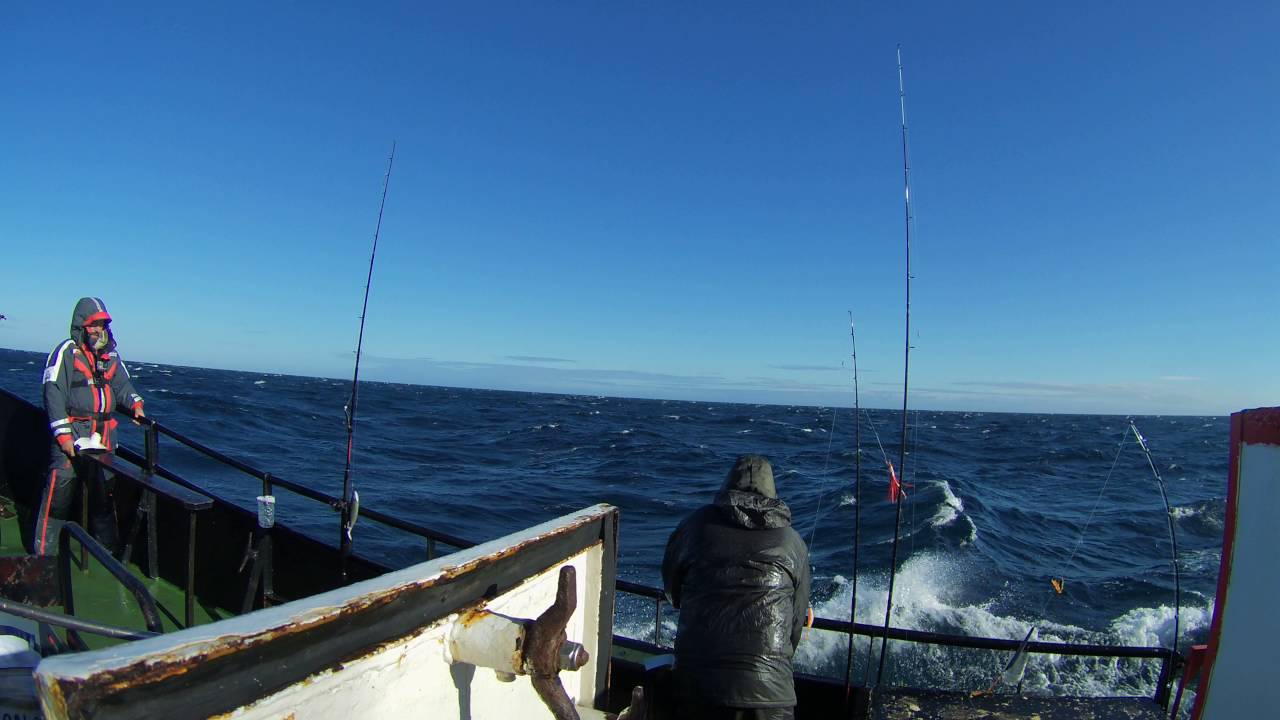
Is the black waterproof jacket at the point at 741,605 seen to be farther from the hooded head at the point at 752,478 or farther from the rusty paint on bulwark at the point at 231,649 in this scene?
the rusty paint on bulwark at the point at 231,649

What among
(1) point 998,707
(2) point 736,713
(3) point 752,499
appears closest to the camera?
(2) point 736,713

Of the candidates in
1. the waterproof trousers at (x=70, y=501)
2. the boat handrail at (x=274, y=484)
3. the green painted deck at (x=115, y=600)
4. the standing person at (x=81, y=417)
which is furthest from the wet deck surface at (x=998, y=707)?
the waterproof trousers at (x=70, y=501)

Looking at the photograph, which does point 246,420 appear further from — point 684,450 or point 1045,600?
point 1045,600

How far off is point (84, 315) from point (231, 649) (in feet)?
17.5

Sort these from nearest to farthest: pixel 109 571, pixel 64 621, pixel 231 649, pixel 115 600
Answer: pixel 231 649 < pixel 64 621 < pixel 109 571 < pixel 115 600

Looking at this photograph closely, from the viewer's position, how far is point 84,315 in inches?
199

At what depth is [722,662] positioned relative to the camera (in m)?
2.87

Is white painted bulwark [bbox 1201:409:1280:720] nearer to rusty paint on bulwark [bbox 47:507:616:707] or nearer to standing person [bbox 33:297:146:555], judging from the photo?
rusty paint on bulwark [bbox 47:507:616:707]

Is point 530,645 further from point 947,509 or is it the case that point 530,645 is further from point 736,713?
point 947,509

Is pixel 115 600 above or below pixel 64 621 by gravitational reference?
below

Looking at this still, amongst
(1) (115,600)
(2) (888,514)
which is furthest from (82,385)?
(2) (888,514)

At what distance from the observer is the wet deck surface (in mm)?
3246

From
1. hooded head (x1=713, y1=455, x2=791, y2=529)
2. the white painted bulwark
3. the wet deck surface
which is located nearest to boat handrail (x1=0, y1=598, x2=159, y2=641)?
hooded head (x1=713, y1=455, x2=791, y2=529)

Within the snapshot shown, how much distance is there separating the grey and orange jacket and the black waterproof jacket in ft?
14.4
